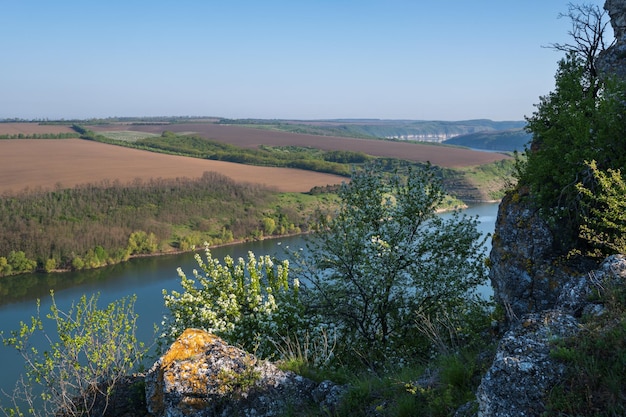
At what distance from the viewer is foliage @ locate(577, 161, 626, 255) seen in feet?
22.6

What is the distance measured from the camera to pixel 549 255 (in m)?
8.54

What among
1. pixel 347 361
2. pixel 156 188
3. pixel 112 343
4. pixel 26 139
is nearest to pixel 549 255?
pixel 347 361

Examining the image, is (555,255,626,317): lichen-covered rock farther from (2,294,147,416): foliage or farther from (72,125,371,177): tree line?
(72,125,371,177): tree line

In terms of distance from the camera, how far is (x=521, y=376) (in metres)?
4.07

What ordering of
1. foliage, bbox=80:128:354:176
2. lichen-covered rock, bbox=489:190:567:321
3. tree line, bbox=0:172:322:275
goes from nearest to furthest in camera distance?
lichen-covered rock, bbox=489:190:567:321
tree line, bbox=0:172:322:275
foliage, bbox=80:128:354:176

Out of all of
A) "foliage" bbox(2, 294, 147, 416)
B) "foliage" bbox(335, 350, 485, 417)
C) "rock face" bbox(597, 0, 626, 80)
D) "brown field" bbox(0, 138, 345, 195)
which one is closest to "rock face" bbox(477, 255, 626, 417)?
"foliage" bbox(335, 350, 485, 417)

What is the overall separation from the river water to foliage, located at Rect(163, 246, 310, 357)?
28.9 m

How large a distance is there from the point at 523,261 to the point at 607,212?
184cm

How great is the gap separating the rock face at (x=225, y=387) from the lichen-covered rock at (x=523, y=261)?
4079 millimetres

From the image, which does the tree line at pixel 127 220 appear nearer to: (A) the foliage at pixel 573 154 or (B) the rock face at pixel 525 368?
(A) the foliage at pixel 573 154

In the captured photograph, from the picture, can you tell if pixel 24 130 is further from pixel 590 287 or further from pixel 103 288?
pixel 590 287

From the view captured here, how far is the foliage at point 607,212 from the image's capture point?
689 centimetres

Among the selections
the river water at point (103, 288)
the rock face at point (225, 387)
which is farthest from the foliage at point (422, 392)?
the river water at point (103, 288)

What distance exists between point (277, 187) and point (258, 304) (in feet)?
306
